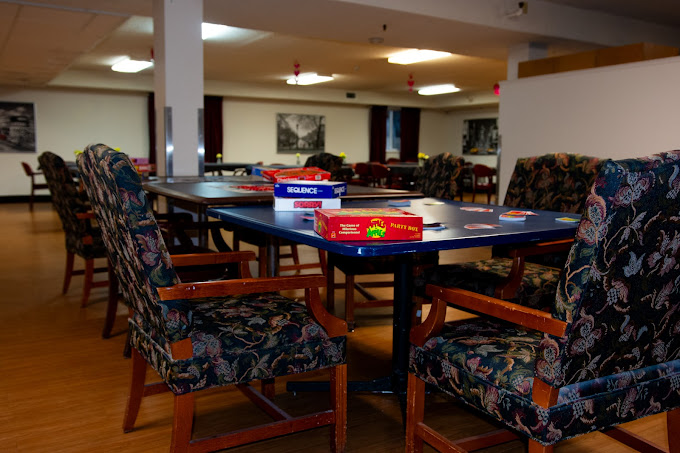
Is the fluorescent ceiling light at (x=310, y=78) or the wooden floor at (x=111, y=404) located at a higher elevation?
the fluorescent ceiling light at (x=310, y=78)

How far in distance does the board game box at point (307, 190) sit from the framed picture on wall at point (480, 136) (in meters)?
14.7

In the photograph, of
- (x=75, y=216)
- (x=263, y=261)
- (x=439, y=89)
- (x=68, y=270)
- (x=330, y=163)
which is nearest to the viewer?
(x=263, y=261)

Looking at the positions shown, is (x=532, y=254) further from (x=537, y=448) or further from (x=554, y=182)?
(x=537, y=448)

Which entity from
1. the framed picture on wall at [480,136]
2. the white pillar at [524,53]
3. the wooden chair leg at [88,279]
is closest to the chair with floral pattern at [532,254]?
the wooden chair leg at [88,279]

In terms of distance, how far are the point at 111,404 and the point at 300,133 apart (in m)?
13.3

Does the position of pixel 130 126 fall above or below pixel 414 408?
above

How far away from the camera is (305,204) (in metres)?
2.27

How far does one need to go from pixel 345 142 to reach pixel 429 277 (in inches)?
539

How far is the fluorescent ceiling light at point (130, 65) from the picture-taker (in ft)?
34.3

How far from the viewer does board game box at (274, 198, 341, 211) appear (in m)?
2.25

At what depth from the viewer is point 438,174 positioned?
391 cm

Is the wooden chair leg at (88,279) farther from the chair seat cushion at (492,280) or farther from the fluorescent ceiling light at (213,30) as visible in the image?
the fluorescent ceiling light at (213,30)

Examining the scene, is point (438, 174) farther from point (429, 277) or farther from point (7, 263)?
point (7, 263)

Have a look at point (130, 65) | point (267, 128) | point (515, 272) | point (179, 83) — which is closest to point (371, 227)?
point (515, 272)
